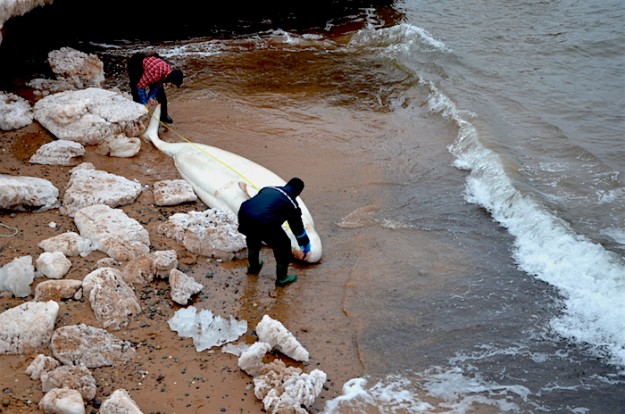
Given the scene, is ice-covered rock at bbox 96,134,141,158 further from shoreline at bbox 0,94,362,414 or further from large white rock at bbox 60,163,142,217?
large white rock at bbox 60,163,142,217

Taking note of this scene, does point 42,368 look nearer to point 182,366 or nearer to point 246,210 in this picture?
point 182,366

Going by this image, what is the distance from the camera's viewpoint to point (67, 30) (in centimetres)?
1630

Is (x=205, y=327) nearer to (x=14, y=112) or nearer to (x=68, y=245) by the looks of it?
(x=68, y=245)

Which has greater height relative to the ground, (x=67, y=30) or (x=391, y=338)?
(x=67, y=30)

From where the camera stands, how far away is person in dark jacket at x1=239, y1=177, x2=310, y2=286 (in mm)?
7430

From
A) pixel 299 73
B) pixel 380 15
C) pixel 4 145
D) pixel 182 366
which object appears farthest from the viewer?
pixel 380 15

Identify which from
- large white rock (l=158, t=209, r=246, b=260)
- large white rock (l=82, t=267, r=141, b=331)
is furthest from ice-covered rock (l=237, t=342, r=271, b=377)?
large white rock (l=158, t=209, r=246, b=260)

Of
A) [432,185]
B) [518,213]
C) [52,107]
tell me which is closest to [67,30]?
[52,107]

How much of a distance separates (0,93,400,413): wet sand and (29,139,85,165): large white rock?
13 cm

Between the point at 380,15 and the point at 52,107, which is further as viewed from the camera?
the point at 380,15

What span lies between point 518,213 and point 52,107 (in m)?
8.11

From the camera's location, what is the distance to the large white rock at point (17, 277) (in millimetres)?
6797

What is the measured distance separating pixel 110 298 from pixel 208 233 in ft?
6.12

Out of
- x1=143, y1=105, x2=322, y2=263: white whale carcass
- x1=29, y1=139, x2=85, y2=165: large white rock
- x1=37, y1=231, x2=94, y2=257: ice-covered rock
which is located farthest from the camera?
x1=29, y1=139, x2=85, y2=165: large white rock
